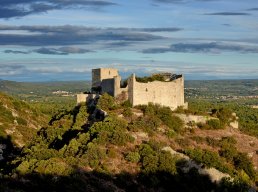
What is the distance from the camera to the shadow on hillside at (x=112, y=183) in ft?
132

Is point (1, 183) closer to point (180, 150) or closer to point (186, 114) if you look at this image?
point (180, 150)

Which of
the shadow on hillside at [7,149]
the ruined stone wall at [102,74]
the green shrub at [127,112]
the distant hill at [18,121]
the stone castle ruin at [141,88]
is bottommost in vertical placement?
the shadow on hillside at [7,149]

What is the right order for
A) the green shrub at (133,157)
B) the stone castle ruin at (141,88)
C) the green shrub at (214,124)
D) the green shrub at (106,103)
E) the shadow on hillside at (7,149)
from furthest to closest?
the shadow on hillside at (7,149), the green shrub at (214,124), the stone castle ruin at (141,88), the green shrub at (106,103), the green shrub at (133,157)

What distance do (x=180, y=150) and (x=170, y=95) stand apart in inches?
373

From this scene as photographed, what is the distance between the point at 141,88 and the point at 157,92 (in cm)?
214

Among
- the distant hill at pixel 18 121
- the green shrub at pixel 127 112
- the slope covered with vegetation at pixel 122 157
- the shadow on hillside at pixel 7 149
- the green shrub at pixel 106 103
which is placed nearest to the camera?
the slope covered with vegetation at pixel 122 157

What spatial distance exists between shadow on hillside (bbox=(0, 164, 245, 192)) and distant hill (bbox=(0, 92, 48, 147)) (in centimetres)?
3429

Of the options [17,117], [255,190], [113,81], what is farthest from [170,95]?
[17,117]

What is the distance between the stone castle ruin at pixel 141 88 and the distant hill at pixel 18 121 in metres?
18.7

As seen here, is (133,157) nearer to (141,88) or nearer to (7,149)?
(141,88)

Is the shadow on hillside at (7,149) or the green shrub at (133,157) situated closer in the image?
the green shrub at (133,157)

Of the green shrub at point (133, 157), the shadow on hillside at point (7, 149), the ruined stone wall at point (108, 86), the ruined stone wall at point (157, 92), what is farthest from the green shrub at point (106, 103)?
the shadow on hillside at point (7, 149)

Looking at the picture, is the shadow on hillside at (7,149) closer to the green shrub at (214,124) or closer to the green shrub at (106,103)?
the green shrub at (106,103)

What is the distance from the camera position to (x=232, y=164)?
57.7m
